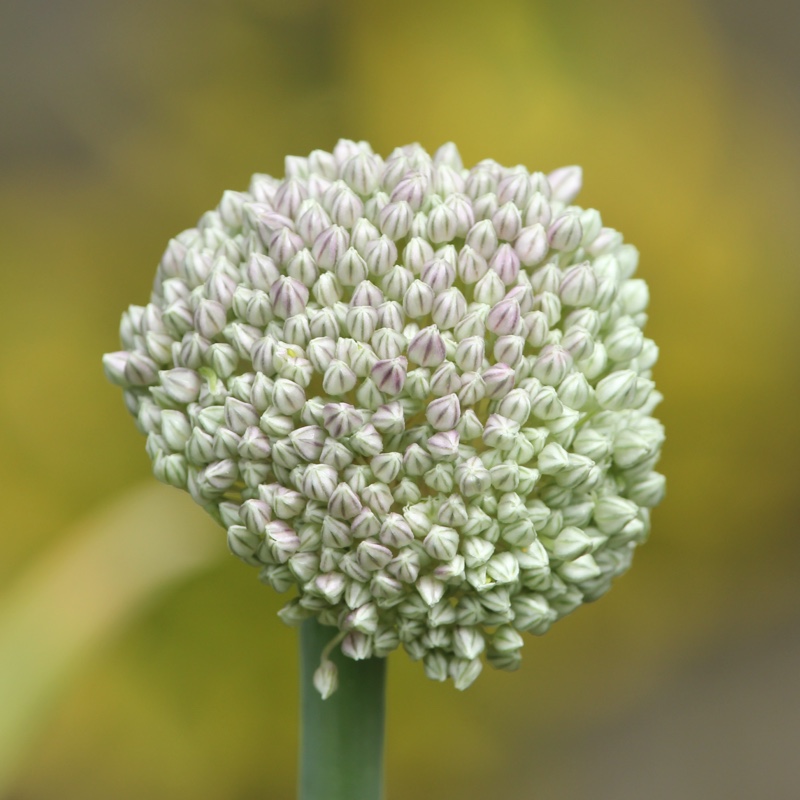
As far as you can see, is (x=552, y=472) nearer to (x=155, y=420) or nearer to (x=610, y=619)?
(x=155, y=420)

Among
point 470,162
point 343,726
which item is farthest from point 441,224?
point 470,162

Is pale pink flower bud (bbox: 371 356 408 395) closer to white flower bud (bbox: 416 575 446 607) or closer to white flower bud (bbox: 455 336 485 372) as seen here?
white flower bud (bbox: 455 336 485 372)

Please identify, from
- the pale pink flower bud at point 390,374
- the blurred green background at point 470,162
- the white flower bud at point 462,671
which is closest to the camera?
the pale pink flower bud at point 390,374

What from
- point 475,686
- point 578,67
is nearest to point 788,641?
point 475,686

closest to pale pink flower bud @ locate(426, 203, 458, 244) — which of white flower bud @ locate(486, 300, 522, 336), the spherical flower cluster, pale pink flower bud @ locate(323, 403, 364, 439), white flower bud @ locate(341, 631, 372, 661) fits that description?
the spherical flower cluster

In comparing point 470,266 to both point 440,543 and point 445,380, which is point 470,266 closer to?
point 445,380

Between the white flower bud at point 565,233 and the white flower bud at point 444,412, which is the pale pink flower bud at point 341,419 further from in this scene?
the white flower bud at point 565,233

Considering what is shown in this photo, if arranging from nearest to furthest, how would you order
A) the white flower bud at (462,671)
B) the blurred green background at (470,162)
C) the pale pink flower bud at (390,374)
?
the pale pink flower bud at (390,374)
the white flower bud at (462,671)
the blurred green background at (470,162)

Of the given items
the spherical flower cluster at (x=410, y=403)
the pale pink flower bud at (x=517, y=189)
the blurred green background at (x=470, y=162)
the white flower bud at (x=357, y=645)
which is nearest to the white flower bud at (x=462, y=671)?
the spherical flower cluster at (x=410, y=403)
